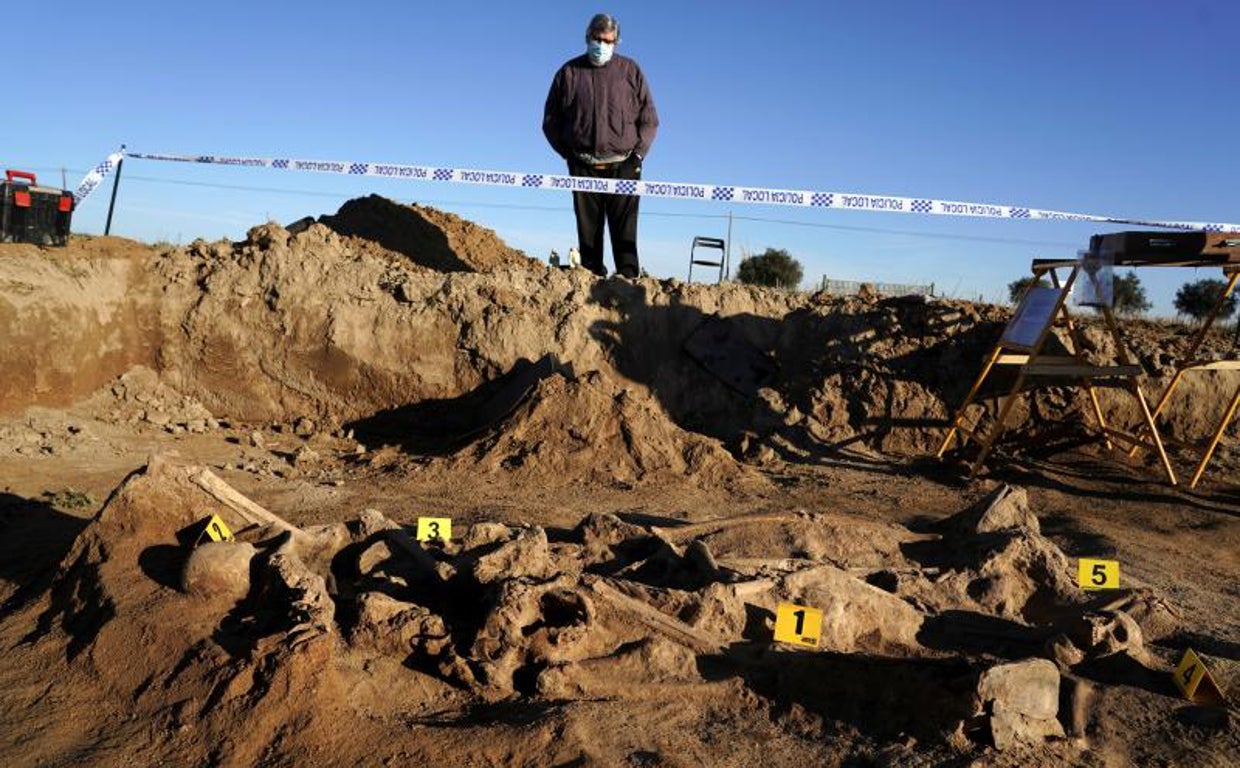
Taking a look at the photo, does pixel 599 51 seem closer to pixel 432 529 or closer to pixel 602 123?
pixel 602 123

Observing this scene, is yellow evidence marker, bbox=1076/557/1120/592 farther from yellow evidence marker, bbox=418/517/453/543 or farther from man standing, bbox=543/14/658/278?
man standing, bbox=543/14/658/278

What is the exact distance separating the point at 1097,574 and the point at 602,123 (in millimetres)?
6230

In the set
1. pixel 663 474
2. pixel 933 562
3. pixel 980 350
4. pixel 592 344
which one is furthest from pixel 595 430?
pixel 980 350

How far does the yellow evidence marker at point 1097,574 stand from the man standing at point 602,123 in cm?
578

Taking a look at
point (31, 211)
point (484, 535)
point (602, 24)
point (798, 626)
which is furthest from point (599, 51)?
point (798, 626)

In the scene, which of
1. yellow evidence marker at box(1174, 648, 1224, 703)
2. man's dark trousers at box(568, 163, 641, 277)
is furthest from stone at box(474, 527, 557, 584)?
man's dark trousers at box(568, 163, 641, 277)

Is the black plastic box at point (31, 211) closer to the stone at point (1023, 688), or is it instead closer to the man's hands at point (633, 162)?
the man's hands at point (633, 162)

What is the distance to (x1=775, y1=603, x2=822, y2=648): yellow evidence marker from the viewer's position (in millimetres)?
3982

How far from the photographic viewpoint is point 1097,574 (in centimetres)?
537

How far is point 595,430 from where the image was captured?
309 inches

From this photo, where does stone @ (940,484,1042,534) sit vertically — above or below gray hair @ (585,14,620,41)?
below

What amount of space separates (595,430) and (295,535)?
11.7 ft

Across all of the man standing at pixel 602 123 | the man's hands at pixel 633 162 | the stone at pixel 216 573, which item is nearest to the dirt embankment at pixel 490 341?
the man standing at pixel 602 123

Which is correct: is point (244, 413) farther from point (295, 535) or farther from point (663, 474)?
point (295, 535)
